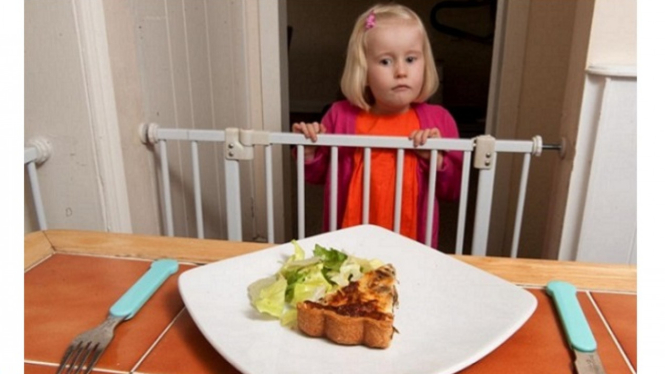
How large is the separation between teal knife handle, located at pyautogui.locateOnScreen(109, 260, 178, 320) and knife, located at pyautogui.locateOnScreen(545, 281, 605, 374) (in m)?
0.43

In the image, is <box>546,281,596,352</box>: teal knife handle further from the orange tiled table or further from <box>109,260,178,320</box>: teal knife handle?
<box>109,260,178,320</box>: teal knife handle

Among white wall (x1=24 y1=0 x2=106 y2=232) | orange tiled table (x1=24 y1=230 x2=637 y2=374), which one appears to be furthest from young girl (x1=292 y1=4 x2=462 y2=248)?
orange tiled table (x1=24 y1=230 x2=637 y2=374)

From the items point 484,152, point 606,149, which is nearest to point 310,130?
point 484,152

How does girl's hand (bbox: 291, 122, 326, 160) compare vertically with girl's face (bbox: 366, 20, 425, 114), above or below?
below

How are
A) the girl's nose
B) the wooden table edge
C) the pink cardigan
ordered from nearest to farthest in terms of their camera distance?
the wooden table edge
the girl's nose
the pink cardigan

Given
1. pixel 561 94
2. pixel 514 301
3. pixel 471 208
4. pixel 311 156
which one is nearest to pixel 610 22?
pixel 561 94

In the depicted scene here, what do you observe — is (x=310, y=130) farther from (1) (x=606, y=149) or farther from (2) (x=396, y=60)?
(1) (x=606, y=149)

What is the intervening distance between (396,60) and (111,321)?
0.95m

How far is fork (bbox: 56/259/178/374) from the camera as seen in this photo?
0.45m

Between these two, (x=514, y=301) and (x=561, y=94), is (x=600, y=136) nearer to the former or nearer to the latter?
(x=561, y=94)

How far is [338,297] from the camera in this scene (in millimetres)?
485

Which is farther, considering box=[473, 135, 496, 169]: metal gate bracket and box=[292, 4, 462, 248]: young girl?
box=[292, 4, 462, 248]: young girl

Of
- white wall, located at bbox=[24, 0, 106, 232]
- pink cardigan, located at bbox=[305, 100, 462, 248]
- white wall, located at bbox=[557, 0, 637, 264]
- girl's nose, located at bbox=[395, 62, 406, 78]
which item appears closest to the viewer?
white wall, located at bbox=[24, 0, 106, 232]

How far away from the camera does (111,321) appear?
51 centimetres
